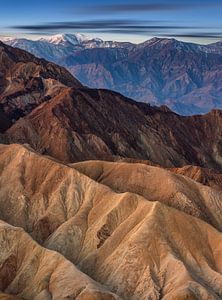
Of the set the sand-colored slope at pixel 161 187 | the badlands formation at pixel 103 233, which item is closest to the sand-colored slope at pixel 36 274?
the badlands formation at pixel 103 233

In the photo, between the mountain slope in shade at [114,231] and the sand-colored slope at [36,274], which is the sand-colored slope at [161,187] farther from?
the sand-colored slope at [36,274]

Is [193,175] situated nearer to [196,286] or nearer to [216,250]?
[216,250]

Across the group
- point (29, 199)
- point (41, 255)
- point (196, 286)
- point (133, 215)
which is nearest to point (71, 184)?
point (29, 199)

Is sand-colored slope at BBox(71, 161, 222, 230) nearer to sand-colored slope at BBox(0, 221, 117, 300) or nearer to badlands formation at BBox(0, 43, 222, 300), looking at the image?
badlands formation at BBox(0, 43, 222, 300)

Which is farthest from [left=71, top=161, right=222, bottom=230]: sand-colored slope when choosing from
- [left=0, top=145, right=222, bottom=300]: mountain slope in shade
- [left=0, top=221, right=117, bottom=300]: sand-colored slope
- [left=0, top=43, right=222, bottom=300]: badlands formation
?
[left=0, top=221, right=117, bottom=300]: sand-colored slope

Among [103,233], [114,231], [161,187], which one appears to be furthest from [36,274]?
[161,187]

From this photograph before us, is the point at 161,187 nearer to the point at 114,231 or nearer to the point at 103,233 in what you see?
the point at 114,231

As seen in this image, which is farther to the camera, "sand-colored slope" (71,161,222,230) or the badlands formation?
"sand-colored slope" (71,161,222,230)
